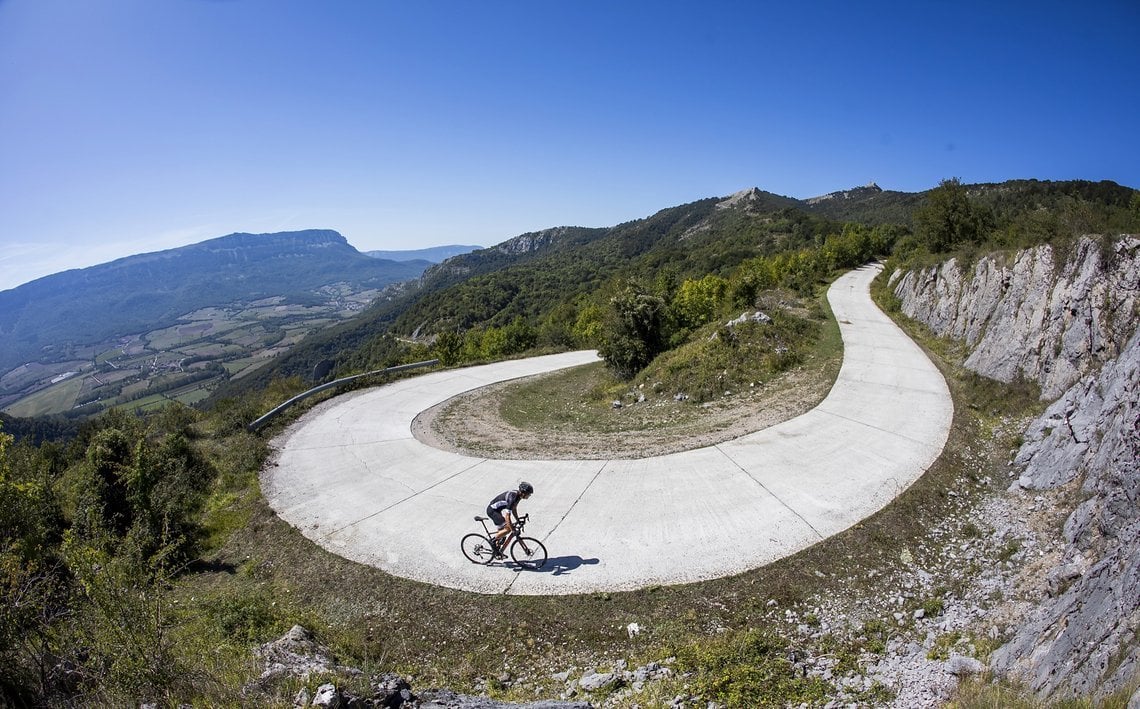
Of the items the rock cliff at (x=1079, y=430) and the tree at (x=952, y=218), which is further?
the tree at (x=952, y=218)

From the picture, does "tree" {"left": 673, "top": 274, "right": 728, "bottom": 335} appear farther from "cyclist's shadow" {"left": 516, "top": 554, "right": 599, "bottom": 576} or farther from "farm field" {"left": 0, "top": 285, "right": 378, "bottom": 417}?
"farm field" {"left": 0, "top": 285, "right": 378, "bottom": 417}

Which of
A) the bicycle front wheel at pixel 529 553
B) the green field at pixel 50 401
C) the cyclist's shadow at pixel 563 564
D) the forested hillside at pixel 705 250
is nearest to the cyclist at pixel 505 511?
the bicycle front wheel at pixel 529 553

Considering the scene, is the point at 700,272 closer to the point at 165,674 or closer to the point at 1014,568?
the point at 1014,568

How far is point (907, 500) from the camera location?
8828mm

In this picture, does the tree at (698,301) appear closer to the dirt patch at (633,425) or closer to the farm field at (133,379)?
the dirt patch at (633,425)

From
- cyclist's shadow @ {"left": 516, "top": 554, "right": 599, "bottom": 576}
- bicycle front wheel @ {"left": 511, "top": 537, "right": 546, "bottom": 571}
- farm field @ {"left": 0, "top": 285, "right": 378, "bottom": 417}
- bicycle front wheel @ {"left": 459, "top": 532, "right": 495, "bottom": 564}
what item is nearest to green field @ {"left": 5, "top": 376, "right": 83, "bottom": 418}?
farm field @ {"left": 0, "top": 285, "right": 378, "bottom": 417}

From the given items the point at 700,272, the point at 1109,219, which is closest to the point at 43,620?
the point at 1109,219

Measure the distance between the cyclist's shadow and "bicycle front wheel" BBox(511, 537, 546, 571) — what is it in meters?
0.11

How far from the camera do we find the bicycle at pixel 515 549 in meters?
7.93

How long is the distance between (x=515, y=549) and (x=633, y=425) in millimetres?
6781

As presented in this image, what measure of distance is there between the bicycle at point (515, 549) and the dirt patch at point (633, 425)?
3.86 m

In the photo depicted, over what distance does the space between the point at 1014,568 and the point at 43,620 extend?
451 inches

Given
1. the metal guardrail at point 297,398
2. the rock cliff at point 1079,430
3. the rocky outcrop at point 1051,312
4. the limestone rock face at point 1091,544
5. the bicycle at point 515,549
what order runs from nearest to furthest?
the limestone rock face at point 1091,544
the rock cliff at point 1079,430
the bicycle at point 515,549
the rocky outcrop at point 1051,312
the metal guardrail at point 297,398

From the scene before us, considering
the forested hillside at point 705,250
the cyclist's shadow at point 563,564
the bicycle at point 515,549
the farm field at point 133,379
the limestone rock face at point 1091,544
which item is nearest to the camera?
the limestone rock face at point 1091,544
